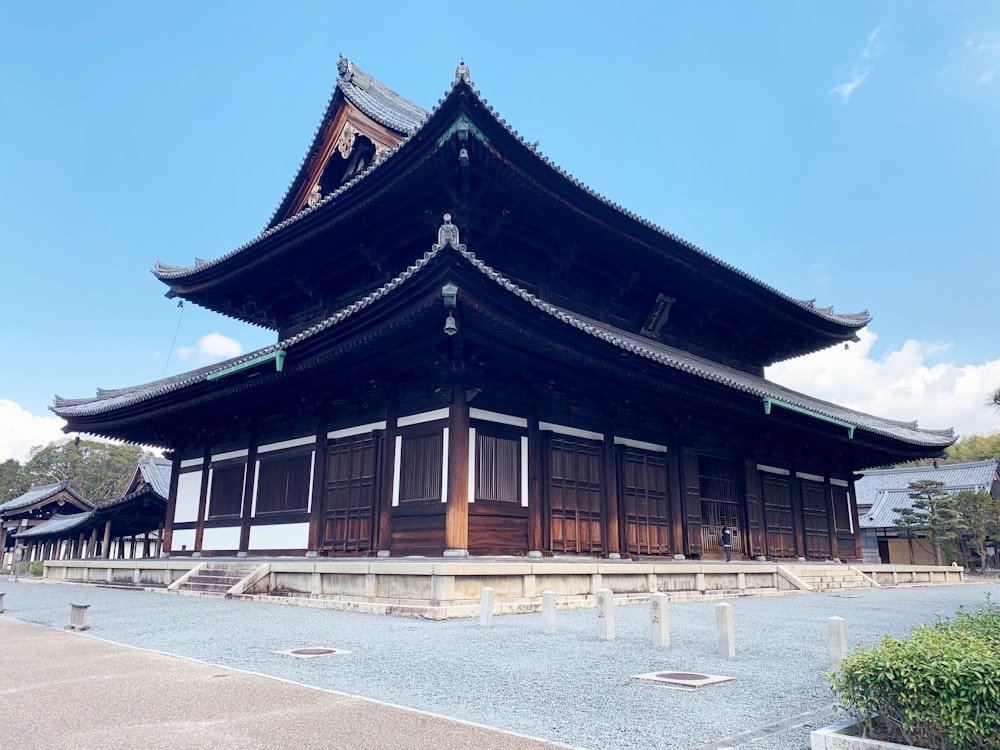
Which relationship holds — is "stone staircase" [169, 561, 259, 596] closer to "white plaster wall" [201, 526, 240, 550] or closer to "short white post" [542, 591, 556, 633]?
"white plaster wall" [201, 526, 240, 550]

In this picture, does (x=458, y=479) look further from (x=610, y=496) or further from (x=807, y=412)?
(x=807, y=412)

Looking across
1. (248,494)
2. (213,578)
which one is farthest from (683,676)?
(248,494)

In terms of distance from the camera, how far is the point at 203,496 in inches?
817

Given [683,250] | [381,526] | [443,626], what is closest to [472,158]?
[683,250]

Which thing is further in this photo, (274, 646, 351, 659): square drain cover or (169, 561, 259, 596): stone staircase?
(169, 561, 259, 596): stone staircase

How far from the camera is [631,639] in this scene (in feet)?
30.1

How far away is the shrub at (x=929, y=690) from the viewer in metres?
3.83

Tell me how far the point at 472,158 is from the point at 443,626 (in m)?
9.20

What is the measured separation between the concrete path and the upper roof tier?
10586 millimetres

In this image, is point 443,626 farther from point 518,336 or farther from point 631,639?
point 518,336

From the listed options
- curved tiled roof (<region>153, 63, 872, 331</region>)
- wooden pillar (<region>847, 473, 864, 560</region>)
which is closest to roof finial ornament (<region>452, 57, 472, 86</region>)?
curved tiled roof (<region>153, 63, 872, 331</region>)

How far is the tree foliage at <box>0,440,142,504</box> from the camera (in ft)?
261

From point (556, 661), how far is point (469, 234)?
10829mm

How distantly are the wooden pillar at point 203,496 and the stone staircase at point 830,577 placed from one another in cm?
1628
